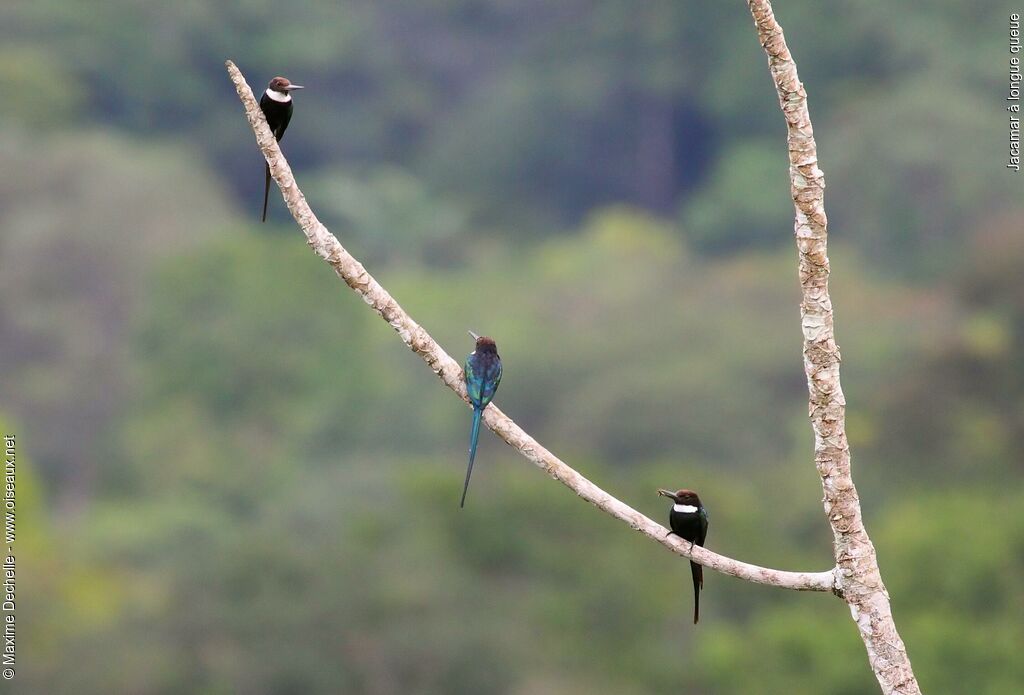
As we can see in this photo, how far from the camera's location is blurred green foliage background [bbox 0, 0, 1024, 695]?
31938mm

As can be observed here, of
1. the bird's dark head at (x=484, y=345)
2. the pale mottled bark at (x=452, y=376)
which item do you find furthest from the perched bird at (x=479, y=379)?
the pale mottled bark at (x=452, y=376)

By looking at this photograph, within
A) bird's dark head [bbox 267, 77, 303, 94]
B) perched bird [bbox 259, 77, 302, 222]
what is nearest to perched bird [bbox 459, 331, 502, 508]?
perched bird [bbox 259, 77, 302, 222]

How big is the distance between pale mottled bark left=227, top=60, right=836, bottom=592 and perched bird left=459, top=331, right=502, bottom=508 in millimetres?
366

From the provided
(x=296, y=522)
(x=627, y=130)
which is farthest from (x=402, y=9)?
(x=296, y=522)

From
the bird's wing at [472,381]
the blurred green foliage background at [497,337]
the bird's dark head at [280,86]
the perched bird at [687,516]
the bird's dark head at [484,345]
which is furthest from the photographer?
the blurred green foliage background at [497,337]

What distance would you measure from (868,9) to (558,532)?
3508cm

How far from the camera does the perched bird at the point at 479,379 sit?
798cm

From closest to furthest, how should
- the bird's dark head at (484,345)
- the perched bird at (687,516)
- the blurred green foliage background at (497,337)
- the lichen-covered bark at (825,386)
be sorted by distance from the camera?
the lichen-covered bark at (825,386) < the perched bird at (687,516) < the bird's dark head at (484,345) < the blurred green foliage background at (497,337)

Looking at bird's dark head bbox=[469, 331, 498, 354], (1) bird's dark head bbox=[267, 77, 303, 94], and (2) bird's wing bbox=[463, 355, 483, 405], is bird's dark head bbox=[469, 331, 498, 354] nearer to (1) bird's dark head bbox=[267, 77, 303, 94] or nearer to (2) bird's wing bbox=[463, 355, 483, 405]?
(2) bird's wing bbox=[463, 355, 483, 405]

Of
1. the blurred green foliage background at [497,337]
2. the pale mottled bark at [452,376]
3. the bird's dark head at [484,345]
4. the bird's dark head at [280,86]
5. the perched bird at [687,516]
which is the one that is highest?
the bird's dark head at [280,86]

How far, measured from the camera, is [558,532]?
34.6 meters

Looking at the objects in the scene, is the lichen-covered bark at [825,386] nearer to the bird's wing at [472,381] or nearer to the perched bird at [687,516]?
the perched bird at [687,516]

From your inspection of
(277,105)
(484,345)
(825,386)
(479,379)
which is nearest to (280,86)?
(277,105)

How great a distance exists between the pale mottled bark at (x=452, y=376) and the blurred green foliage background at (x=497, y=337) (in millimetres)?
22322
